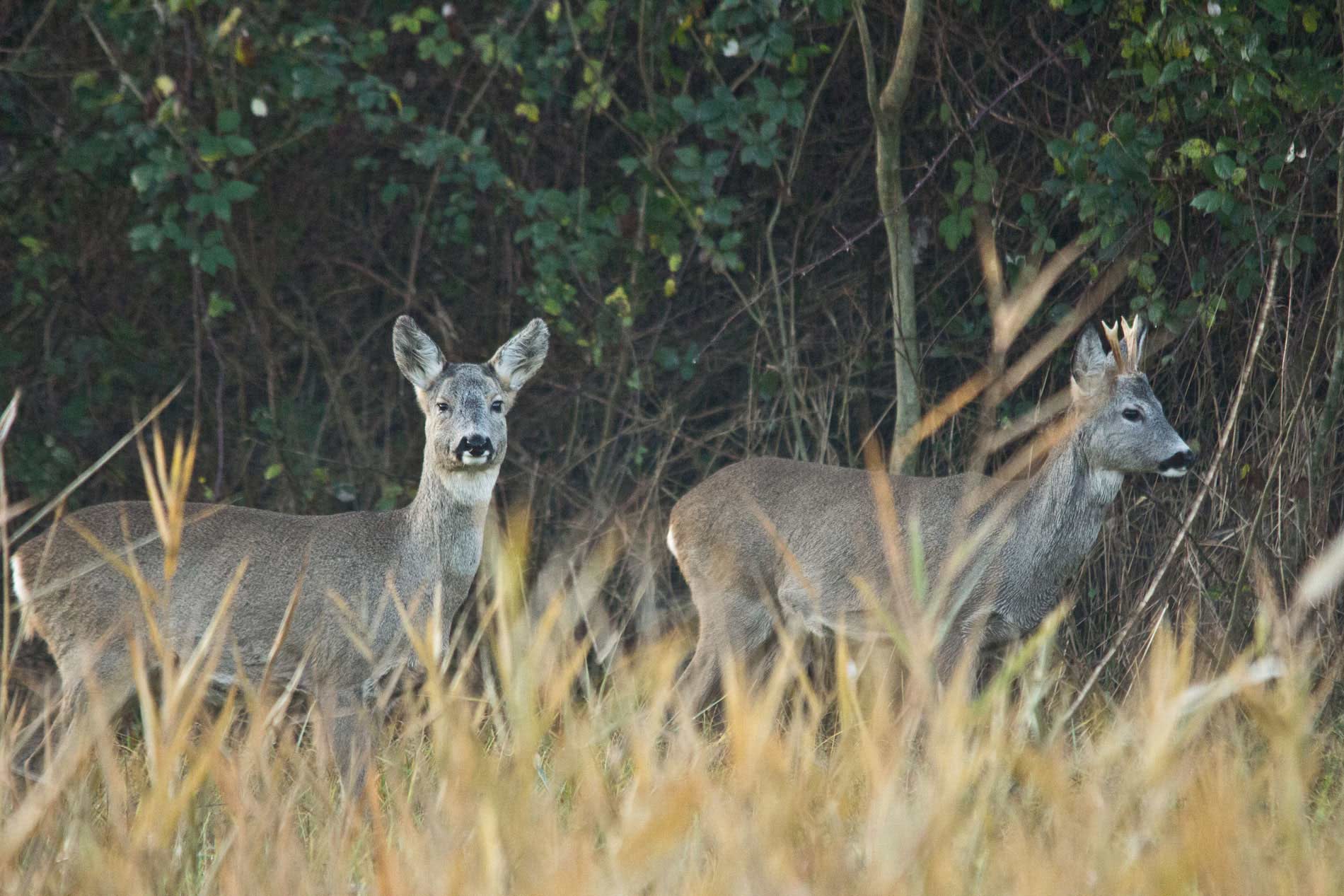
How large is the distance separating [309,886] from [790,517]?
3.38 m

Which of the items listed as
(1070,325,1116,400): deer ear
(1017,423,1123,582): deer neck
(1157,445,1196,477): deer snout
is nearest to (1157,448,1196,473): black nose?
(1157,445,1196,477): deer snout

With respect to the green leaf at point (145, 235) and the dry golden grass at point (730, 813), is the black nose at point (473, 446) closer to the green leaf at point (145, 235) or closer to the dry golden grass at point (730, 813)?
the green leaf at point (145, 235)

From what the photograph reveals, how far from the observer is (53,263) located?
680 centimetres

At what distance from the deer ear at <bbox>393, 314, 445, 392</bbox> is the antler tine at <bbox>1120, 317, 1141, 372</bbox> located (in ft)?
7.71

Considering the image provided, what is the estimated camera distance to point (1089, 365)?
551 centimetres

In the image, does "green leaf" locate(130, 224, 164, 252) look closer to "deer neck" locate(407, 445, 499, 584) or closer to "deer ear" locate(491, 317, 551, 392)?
"deer ear" locate(491, 317, 551, 392)

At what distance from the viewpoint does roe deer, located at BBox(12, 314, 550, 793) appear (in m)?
5.05

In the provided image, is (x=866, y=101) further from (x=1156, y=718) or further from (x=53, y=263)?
(x=1156, y=718)

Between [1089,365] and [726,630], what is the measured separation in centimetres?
161

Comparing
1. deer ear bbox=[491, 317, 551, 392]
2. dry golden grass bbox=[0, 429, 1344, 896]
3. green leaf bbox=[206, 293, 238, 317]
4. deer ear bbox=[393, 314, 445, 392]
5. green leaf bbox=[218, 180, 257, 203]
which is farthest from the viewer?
green leaf bbox=[206, 293, 238, 317]

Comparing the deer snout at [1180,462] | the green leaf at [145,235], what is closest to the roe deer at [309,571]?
the green leaf at [145,235]

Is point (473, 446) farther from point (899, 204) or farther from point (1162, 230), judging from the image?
point (1162, 230)

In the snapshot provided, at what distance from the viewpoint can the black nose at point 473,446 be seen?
5109 mm

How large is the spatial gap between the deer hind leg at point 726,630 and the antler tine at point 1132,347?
1.54 m
